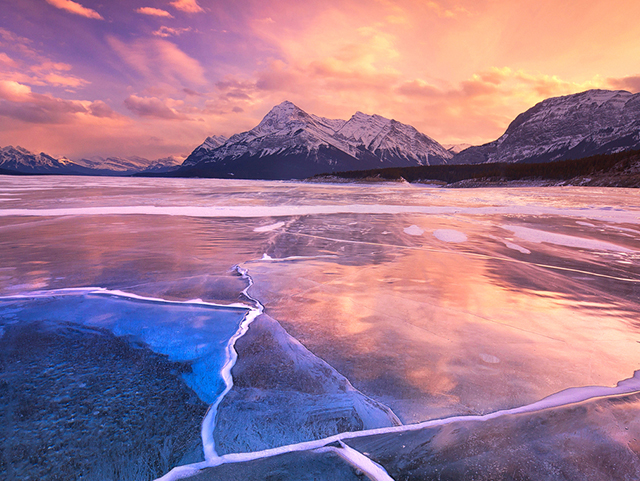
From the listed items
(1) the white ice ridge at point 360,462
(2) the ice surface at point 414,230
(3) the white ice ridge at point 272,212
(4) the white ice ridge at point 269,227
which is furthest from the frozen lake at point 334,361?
(3) the white ice ridge at point 272,212

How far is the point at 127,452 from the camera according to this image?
199 cm

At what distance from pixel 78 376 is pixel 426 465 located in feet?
9.43

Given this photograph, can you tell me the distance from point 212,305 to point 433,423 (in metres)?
3.14

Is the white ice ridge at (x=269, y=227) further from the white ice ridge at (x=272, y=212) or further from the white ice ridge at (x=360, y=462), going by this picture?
the white ice ridge at (x=360, y=462)

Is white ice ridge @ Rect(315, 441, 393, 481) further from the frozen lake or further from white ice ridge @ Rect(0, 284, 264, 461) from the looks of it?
white ice ridge @ Rect(0, 284, 264, 461)

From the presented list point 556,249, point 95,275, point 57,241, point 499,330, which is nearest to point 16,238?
point 57,241

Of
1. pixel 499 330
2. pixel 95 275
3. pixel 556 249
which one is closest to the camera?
pixel 499 330

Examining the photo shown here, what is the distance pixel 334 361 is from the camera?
120 inches

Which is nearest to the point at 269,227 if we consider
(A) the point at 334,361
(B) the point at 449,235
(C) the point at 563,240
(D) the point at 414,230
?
(D) the point at 414,230

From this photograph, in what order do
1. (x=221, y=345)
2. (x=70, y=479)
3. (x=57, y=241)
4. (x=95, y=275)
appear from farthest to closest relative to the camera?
1. (x=57, y=241)
2. (x=95, y=275)
3. (x=221, y=345)
4. (x=70, y=479)

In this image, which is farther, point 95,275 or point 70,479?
point 95,275

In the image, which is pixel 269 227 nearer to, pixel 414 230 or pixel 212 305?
pixel 414 230

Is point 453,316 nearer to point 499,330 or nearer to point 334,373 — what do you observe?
point 499,330

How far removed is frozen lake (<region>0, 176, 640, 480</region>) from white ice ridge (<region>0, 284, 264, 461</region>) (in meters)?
0.02
